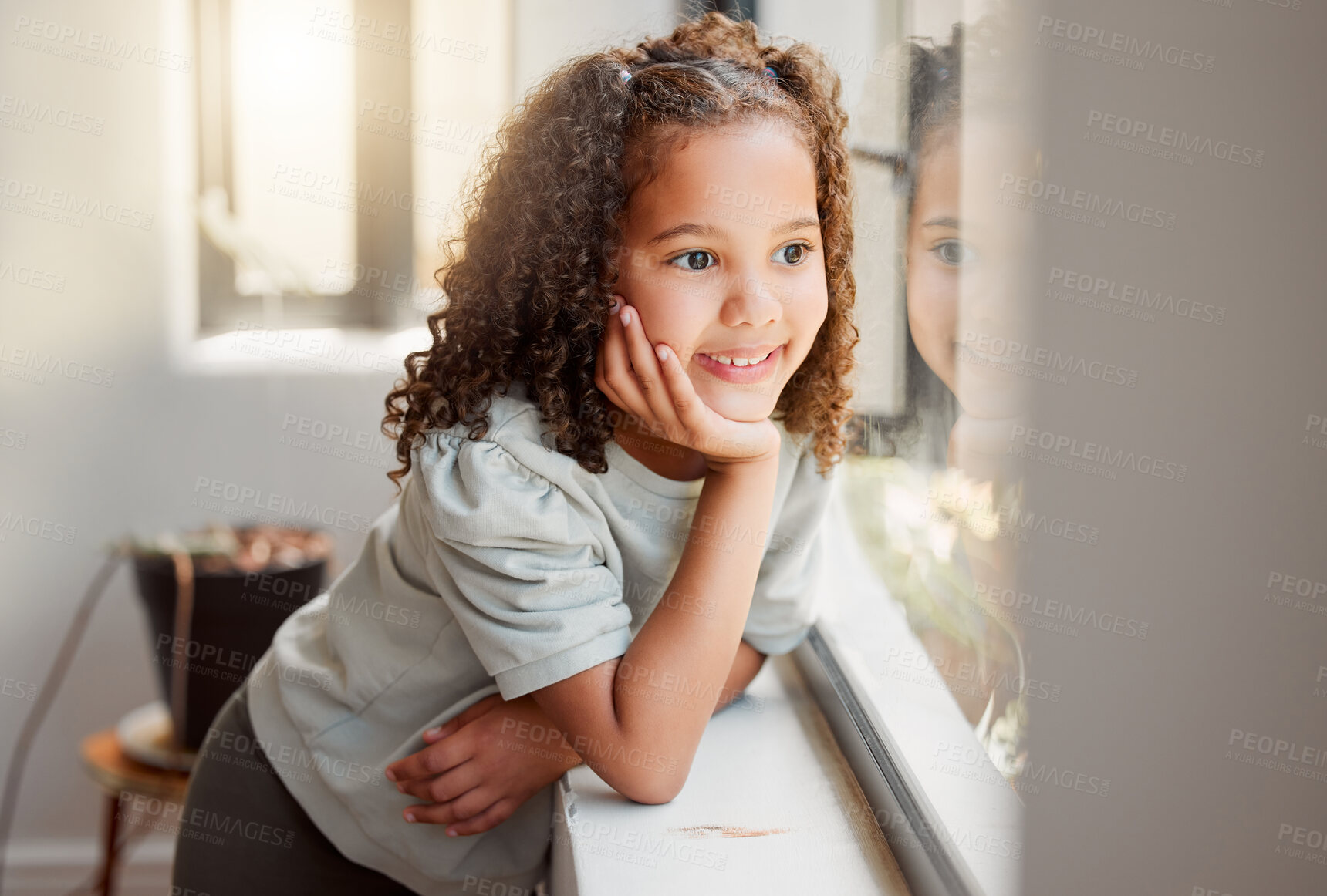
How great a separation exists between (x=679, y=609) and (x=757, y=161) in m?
0.33

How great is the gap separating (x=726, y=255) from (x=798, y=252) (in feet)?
0.24

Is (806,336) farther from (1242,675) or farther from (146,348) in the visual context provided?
(146,348)

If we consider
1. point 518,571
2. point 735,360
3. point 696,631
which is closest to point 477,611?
point 518,571

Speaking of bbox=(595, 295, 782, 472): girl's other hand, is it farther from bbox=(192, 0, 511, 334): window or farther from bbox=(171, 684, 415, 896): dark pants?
bbox=(192, 0, 511, 334): window

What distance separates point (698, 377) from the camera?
0.73 meters

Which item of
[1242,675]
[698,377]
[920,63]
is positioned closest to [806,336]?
[698,377]

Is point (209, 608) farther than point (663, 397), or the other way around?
point (209, 608)

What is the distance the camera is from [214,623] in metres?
1.84

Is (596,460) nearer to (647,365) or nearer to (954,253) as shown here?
(647,365)

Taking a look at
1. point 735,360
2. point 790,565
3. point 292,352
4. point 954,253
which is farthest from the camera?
point 292,352

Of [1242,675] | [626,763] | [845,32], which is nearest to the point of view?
[1242,675]

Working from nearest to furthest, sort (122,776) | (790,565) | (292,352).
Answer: (790,565), (122,776), (292,352)

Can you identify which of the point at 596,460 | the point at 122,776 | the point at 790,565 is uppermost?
the point at 596,460

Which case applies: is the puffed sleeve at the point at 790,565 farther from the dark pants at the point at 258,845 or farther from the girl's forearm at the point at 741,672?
the dark pants at the point at 258,845
